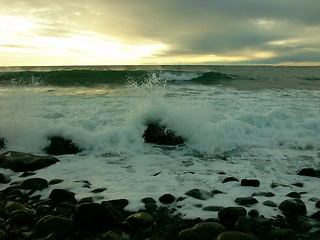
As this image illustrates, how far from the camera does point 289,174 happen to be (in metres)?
5.46

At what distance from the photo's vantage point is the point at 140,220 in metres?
3.56

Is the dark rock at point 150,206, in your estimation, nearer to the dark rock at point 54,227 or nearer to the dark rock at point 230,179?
the dark rock at point 54,227

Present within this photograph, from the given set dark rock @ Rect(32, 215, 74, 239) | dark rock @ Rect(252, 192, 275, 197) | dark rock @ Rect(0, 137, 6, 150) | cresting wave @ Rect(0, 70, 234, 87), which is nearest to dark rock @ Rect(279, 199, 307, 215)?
dark rock @ Rect(252, 192, 275, 197)

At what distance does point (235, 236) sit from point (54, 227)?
1852 millimetres

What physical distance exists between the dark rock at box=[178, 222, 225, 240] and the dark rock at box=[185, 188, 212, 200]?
956 millimetres

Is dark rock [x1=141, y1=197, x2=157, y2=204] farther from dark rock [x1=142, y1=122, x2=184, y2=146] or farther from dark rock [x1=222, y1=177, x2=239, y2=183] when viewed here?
dark rock [x1=142, y1=122, x2=184, y2=146]

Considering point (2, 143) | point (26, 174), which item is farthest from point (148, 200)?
point (2, 143)

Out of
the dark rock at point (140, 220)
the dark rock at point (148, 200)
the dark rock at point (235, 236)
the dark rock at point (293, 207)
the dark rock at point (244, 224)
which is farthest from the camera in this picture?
the dark rock at point (148, 200)

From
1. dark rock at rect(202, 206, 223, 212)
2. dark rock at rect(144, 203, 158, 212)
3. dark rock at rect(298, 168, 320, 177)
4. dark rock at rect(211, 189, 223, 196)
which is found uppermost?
dark rock at rect(202, 206, 223, 212)

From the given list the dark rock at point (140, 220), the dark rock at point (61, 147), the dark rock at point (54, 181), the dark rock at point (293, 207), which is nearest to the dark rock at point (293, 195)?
the dark rock at point (293, 207)

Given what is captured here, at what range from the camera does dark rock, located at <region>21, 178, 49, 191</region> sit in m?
4.71

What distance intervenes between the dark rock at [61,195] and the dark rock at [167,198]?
46.4 inches

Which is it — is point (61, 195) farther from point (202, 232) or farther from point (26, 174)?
point (202, 232)

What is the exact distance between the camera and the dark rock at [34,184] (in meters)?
4.71
